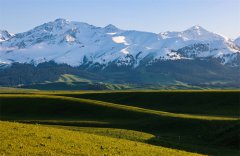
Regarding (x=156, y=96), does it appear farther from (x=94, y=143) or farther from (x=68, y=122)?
(x=94, y=143)

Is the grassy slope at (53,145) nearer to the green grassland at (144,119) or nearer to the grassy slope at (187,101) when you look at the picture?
the green grassland at (144,119)

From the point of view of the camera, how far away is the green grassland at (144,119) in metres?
56.6

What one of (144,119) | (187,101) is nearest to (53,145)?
(144,119)

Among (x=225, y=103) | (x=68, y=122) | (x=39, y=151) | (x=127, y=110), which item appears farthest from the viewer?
(x=225, y=103)

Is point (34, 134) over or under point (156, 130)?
over

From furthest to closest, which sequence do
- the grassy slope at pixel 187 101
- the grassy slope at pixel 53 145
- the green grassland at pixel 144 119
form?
the grassy slope at pixel 187 101
the green grassland at pixel 144 119
the grassy slope at pixel 53 145

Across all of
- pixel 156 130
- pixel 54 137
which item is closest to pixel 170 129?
pixel 156 130

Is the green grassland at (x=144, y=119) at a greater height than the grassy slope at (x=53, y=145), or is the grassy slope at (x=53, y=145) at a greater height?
the grassy slope at (x=53, y=145)

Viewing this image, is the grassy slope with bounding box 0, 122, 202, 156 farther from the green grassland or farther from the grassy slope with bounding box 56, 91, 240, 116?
the grassy slope with bounding box 56, 91, 240, 116

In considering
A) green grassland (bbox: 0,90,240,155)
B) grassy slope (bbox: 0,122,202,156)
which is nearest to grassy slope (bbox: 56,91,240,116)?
green grassland (bbox: 0,90,240,155)

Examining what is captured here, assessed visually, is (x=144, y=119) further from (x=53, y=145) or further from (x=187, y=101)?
(x=53, y=145)

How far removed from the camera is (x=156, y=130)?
78625mm

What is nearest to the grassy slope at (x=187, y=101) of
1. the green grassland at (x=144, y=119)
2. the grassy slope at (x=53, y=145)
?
the green grassland at (x=144, y=119)

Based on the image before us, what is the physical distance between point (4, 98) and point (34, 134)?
226 feet
